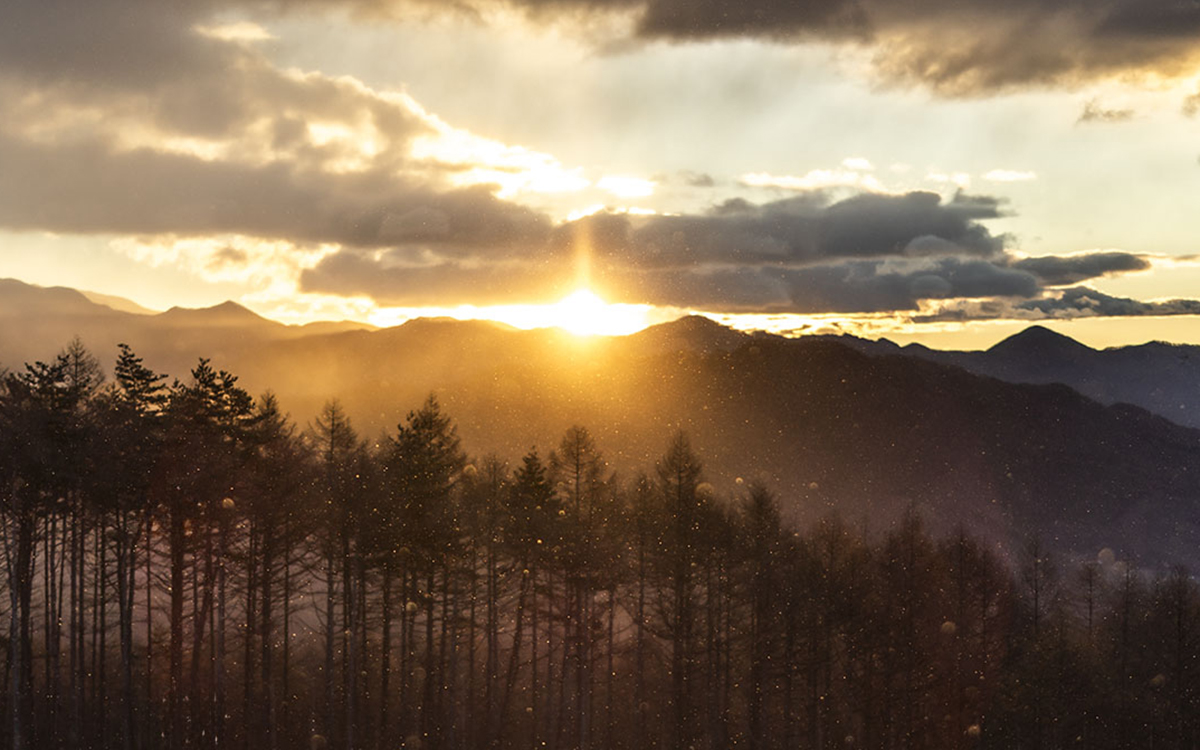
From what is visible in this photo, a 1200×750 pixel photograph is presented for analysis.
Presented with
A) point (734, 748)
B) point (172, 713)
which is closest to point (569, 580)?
point (734, 748)

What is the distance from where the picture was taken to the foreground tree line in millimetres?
43781

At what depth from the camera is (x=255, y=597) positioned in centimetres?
4734

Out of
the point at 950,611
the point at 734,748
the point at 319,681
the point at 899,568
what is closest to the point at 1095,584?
the point at 950,611

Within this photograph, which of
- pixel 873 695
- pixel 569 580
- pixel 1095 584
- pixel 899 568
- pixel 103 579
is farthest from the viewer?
pixel 1095 584

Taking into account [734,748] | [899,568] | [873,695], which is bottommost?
[734,748]

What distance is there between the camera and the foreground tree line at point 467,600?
43781mm

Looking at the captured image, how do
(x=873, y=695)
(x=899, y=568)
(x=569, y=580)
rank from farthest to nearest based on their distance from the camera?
(x=899, y=568) < (x=873, y=695) < (x=569, y=580)

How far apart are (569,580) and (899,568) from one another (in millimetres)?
21788

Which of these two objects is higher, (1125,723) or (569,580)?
(569,580)

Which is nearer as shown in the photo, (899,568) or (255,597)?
(255,597)

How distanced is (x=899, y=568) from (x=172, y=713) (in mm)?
40732

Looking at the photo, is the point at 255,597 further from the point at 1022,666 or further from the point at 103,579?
the point at 1022,666

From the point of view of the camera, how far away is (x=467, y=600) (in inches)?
2173

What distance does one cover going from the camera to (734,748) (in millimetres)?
59250
